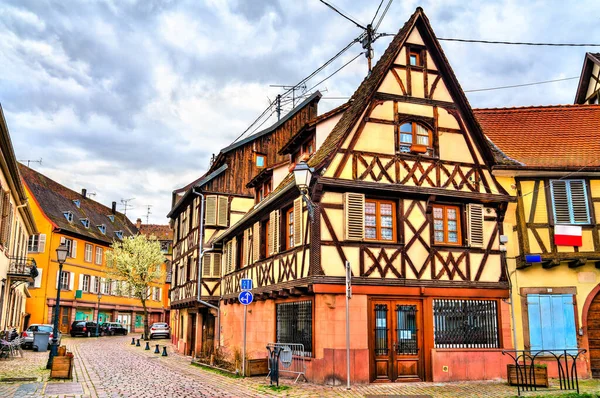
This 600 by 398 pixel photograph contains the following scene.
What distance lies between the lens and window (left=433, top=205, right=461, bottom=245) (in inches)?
686

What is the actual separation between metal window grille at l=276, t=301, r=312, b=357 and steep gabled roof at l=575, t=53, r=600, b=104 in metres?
18.0

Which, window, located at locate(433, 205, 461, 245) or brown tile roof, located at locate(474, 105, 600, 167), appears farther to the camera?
brown tile roof, located at locate(474, 105, 600, 167)

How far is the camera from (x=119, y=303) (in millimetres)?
58562

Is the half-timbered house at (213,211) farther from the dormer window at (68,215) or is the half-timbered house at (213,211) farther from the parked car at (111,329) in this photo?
the dormer window at (68,215)

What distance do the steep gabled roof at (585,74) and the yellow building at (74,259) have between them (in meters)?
38.6

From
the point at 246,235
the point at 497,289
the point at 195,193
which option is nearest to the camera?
the point at 497,289

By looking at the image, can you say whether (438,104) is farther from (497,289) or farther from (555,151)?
(497,289)

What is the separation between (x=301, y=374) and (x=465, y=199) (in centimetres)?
695

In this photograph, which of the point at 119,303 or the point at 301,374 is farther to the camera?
the point at 119,303

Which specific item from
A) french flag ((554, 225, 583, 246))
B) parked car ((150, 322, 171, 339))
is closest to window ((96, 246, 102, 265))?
parked car ((150, 322, 171, 339))

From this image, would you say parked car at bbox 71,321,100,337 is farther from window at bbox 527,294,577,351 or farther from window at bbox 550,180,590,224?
window at bbox 550,180,590,224

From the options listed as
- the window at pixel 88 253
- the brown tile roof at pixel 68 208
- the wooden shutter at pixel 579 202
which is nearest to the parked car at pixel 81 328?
the brown tile roof at pixel 68 208

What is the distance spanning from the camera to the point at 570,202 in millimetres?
18000

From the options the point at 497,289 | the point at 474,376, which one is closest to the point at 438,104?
the point at 497,289
